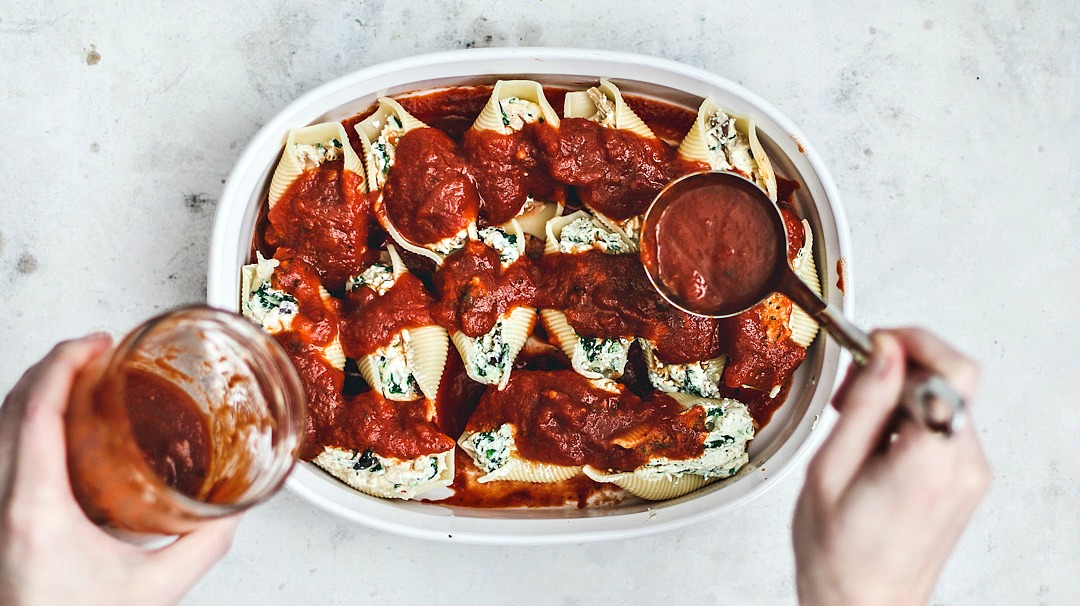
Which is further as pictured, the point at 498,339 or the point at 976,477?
the point at 498,339

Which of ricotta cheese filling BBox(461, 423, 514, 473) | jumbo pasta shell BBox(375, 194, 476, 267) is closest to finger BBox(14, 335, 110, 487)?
jumbo pasta shell BBox(375, 194, 476, 267)

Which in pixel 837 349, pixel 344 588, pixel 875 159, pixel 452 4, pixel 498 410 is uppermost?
pixel 452 4

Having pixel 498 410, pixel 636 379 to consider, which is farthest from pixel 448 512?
pixel 636 379

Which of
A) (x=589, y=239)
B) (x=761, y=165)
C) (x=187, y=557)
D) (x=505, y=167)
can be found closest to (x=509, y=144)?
(x=505, y=167)

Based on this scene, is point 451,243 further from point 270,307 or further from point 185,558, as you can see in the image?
point 185,558

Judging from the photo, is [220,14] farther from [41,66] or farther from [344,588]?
[344,588]

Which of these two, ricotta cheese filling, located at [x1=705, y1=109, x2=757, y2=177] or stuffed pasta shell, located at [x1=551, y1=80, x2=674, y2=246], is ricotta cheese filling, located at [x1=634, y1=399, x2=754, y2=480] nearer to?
stuffed pasta shell, located at [x1=551, y1=80, x2=674, y2=246]
